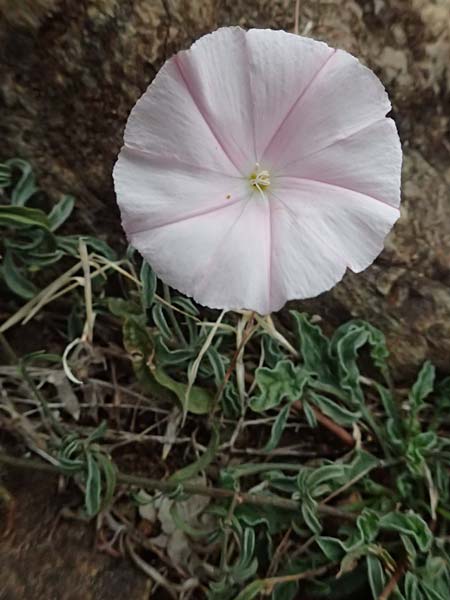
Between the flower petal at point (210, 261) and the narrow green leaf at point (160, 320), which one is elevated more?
the flower petal at point (210, 261)

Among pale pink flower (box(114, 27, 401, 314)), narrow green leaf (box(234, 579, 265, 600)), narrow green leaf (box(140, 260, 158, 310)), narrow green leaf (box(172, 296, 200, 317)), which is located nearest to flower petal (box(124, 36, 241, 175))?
pale pink flower (box(114, 27, 401, 314))

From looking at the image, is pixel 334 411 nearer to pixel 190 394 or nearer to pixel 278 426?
pixel 278 426

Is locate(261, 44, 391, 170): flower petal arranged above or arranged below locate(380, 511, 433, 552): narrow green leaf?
above

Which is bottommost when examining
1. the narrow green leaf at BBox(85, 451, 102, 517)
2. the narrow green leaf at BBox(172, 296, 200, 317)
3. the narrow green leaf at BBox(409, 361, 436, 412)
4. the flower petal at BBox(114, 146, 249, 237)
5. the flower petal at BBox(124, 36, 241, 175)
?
the narrow green leaf at BBox(85, 451, 102, 517)

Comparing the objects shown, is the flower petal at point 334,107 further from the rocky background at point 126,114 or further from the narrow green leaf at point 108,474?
the narrow green leaf at point 108,474

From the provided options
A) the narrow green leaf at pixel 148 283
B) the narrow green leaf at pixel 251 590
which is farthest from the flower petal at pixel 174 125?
the narrow green leaf at pixel 251 590

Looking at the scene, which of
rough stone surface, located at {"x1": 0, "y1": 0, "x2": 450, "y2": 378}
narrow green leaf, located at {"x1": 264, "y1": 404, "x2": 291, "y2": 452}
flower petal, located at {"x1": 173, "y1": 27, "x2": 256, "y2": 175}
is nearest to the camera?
flower petal, located at {"x1": 173, "y1": 27, "x2": 256, "y2": 175}

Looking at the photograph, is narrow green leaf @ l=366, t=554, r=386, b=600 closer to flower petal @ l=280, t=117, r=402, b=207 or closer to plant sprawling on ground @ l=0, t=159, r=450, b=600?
plant sprawling on ground @ l=0, t=159, r=450, b=600

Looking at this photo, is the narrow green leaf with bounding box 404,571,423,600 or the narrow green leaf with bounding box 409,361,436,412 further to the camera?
the narrow green leaf with bounding box 409,361,436,412
